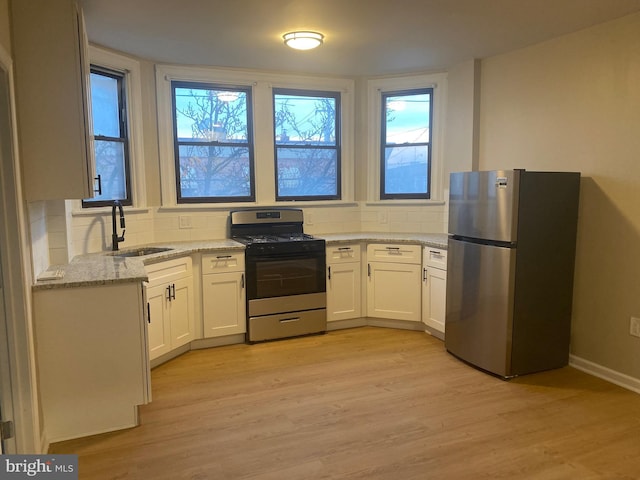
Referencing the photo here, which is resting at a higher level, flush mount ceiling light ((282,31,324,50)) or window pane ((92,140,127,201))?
flush mount ceiling light ((282,31,324,50))

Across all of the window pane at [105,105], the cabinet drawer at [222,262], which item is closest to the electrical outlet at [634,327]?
the cabinet drawer at [222,262]

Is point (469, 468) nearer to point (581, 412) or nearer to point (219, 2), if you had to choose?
point (581, 412)

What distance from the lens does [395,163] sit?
4.85m

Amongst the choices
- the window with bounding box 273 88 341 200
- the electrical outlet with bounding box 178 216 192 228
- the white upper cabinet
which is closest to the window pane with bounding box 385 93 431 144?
the window with bounding box 273 88 341 200

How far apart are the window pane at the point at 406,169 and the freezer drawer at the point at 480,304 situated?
1.24m

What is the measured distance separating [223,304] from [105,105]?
186cm

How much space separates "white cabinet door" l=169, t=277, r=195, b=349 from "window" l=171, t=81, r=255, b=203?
0.97 m

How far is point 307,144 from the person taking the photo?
187 inches

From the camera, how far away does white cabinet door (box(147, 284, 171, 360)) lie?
3.38 metres

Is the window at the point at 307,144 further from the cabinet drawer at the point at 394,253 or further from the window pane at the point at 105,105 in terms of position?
the window pane at the point at 105,105

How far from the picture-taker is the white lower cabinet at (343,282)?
170 inches

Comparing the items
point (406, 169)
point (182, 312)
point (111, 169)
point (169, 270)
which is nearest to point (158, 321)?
point (182, 312)

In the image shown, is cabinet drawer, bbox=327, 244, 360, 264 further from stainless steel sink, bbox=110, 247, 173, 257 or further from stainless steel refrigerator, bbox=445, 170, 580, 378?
stainless steel sink, bbox=110, 247, 173, 257

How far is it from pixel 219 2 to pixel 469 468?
9.36 ft
